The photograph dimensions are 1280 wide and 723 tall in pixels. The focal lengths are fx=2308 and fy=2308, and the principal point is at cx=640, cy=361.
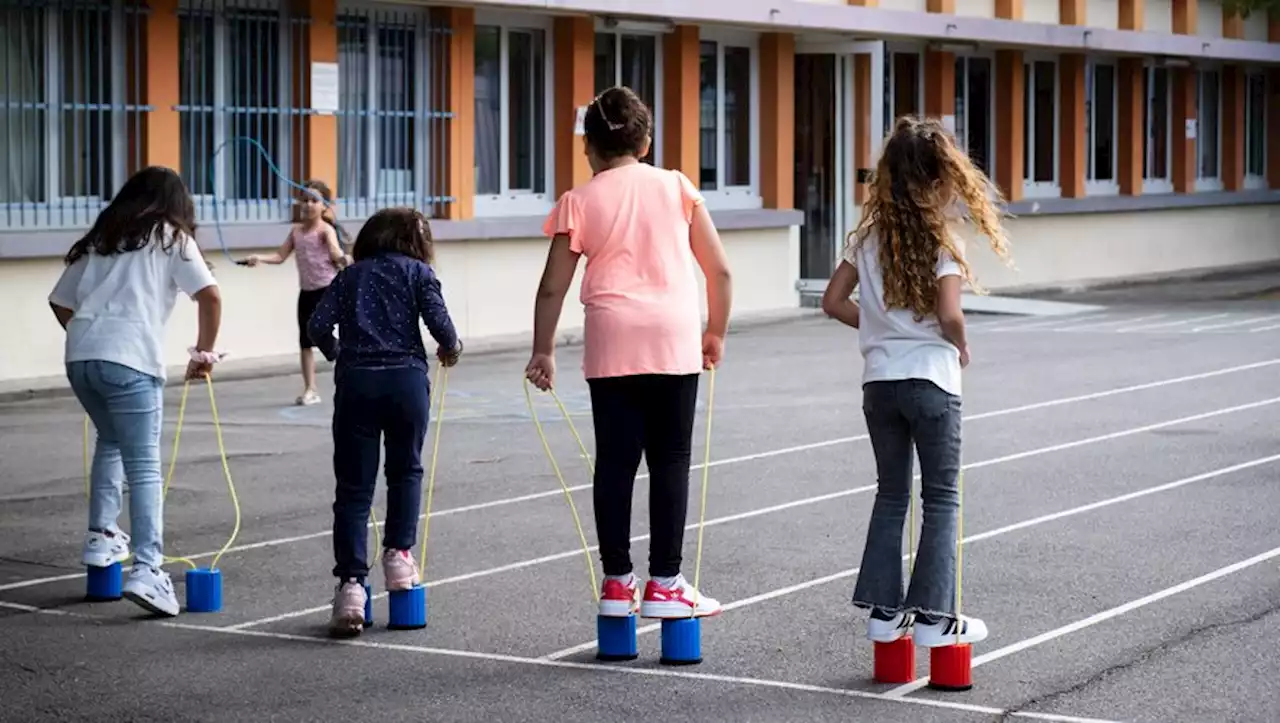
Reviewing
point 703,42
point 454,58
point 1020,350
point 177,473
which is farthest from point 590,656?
point 703,42

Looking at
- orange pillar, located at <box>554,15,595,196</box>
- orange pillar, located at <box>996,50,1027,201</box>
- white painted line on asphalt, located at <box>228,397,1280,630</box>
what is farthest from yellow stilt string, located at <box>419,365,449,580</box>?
orange pillar, located at <box>996,50,1027,201</box>

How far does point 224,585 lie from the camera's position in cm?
938

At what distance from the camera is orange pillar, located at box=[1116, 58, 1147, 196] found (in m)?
36.9

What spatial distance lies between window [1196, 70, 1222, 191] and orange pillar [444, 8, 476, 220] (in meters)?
19.4

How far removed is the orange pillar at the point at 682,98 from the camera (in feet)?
88.6

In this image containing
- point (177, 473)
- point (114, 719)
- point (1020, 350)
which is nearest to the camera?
point (114, 719)

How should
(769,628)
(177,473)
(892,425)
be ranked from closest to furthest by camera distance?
1. (892,425)
2. (769,628)
3. (177,473)

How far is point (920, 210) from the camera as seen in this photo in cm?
739

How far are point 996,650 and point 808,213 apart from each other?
2286cm

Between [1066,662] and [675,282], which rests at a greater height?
[675,282]

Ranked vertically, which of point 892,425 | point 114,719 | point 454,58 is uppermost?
point 454,58

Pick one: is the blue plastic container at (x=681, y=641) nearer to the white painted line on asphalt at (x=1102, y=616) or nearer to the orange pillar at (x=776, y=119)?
the white painted line on asphalt at (x=1102, y=616)

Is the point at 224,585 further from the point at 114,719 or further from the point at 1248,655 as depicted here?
the point at 1248,655

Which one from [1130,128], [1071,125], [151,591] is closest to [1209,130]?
[1130,128]
